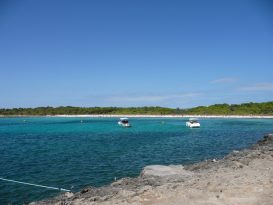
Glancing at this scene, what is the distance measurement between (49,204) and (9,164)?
61.8 ft

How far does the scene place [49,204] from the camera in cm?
1716

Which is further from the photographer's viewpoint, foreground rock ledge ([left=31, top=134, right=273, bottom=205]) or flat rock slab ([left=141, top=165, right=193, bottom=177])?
flat rock slab ([left=141, top=165, right=193, bottom=177])

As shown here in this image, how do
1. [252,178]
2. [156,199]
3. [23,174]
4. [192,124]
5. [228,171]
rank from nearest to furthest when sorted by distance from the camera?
[156,199]
[252,178]
[228,171]
[23,174]
[192,124]

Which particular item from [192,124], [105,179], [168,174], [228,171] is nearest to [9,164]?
[105,179]

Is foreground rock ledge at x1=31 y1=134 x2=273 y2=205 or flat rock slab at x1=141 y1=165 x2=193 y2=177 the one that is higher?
foreground rock ledge at x1=31 y1=134 x2=273 y2=205

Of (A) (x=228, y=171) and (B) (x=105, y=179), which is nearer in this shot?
(A) (x=228, y=171)

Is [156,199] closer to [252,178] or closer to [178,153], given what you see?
[252,178]

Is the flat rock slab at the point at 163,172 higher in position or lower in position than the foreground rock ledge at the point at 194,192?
lower

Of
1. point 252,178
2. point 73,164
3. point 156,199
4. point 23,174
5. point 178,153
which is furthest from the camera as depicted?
point 178,153

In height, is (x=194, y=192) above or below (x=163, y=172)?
above

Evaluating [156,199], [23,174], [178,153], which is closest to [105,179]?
[23,174]

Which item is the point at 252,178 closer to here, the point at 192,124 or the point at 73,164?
the point at 73,164

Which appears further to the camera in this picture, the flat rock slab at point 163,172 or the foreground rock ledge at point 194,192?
the flat rock slab at point 163,172

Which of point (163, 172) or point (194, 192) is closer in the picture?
point (194, 192)
